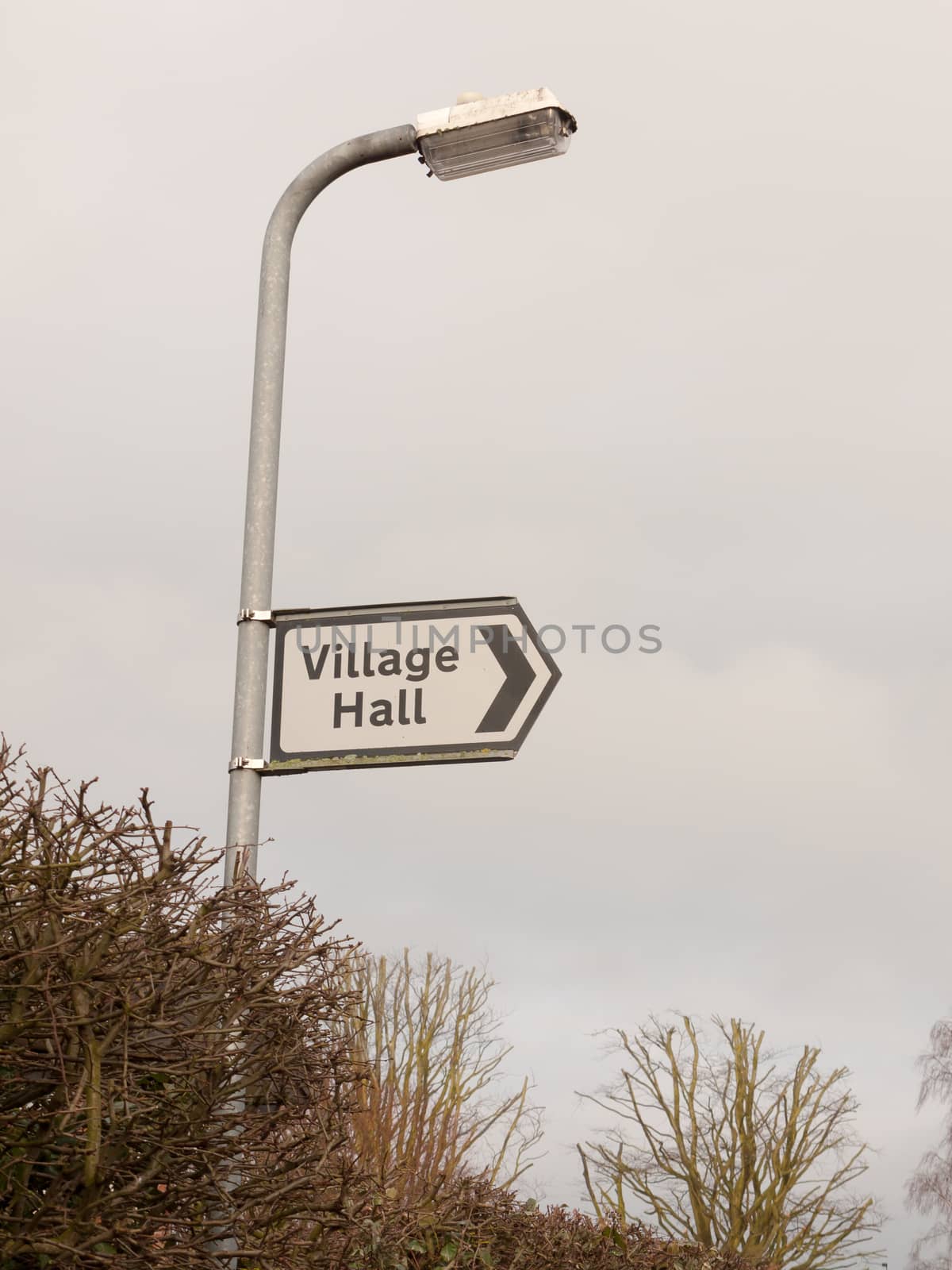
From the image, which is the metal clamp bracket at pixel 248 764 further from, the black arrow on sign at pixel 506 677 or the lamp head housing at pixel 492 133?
the lamp head housing at pixel 492 133

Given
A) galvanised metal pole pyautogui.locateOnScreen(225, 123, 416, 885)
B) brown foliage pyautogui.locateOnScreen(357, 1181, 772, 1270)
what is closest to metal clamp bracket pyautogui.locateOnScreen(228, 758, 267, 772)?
galvanised metal pole pyautogui.locateOnScreen(225, 123, 416, 885)

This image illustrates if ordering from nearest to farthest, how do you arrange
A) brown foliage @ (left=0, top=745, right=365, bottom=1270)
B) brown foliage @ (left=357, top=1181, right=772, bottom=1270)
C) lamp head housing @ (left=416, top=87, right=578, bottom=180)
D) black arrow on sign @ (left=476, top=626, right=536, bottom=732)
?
brown foliage @ (left=0, top=745, right=365, bottom=1270) < black arrow on sign @ (left=476, top=626, right=536, bottom=732) < lamp head housing @ (left=416, top=87, right=578, bottom=180) < brown foliage @ (left=357, top=1181, right=772, bottom=1270)

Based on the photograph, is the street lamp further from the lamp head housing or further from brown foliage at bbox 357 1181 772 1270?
brown foliage at bbox 357 1181 772 1270


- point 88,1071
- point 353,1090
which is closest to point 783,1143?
point 353,1090

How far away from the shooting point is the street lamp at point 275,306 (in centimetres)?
478

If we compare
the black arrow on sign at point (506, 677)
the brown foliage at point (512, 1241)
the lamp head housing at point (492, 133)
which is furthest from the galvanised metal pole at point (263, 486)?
the brown foliage at point (512, 1241)

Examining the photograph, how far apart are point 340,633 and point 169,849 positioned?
1241mm

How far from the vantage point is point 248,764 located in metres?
4.77

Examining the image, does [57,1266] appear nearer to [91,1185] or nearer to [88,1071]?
[91,1185]

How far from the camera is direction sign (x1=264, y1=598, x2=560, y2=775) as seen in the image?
15.4 feet

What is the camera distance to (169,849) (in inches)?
152

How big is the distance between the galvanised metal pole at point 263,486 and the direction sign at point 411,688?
10 cm

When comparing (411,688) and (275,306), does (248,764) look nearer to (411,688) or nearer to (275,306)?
(411,688)

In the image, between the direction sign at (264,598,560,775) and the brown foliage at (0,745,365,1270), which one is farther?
the direction sign at (264,598,560,775)
